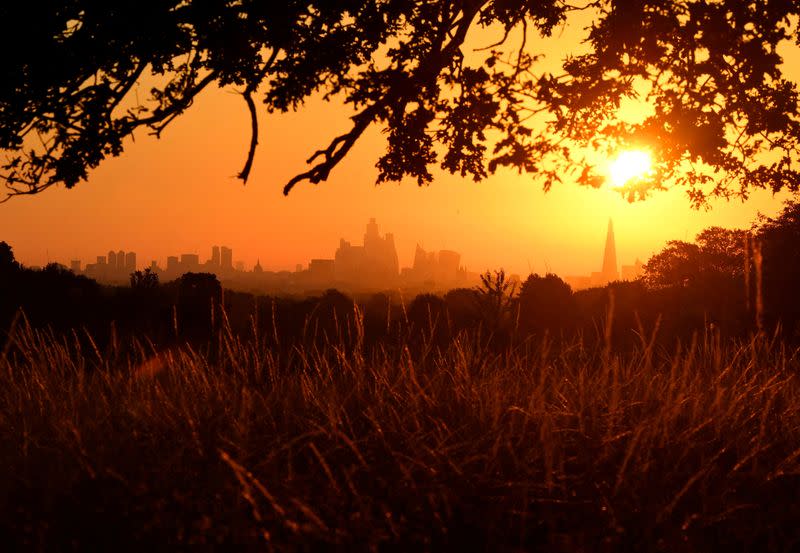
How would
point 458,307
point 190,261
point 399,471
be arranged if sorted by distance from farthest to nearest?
point 190,261
point 458,307
point 399,471

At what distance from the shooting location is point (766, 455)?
4.54 meters

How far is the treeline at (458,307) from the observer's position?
15.2 metres

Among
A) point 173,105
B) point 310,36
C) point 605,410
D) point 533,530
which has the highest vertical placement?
point 310,36

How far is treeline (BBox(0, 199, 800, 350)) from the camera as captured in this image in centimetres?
1516

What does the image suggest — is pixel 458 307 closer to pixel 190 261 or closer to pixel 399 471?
pixel 399 471

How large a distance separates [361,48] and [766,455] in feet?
20.1

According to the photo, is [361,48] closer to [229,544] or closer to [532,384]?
[532,384]

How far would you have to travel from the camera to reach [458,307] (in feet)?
65.0

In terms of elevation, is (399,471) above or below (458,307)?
below

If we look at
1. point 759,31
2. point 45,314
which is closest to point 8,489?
point 759,31

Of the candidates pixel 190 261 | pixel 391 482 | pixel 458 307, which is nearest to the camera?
pixel 391 482

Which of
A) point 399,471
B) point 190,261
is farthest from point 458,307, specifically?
point 190,261

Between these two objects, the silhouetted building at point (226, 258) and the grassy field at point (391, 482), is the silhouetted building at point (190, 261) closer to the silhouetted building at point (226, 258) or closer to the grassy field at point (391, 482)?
the silhouetted building at point (226, 258)

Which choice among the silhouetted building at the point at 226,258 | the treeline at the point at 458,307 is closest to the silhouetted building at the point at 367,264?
the silhouetted building at the point at 226,258
